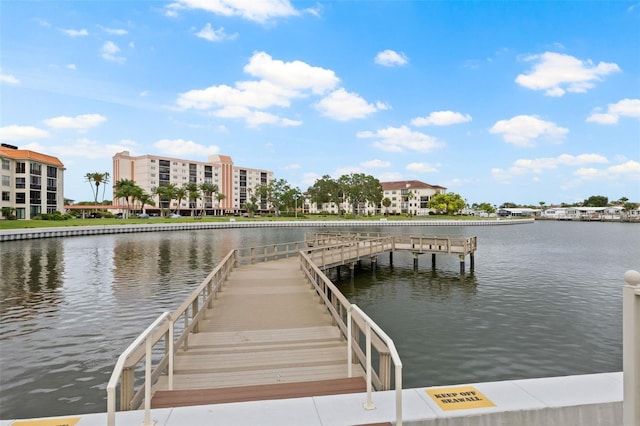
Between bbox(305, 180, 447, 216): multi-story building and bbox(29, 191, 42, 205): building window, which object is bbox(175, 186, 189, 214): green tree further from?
bbox(305, 180, 447, 216): multi-story building

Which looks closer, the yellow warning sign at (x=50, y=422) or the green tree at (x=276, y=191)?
the yellow warning sign at (x=50, y=422)

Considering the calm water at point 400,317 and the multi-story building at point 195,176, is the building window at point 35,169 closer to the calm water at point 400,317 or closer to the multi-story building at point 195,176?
the multi-story building at point 195,176

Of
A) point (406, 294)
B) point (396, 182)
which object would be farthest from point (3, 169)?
point (396, 182)

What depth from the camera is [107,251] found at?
39281 millimetres

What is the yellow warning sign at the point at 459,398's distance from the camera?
4.58 meters

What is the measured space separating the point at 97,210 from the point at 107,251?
9665 cm

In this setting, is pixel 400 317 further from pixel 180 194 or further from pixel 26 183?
pixel 180 194

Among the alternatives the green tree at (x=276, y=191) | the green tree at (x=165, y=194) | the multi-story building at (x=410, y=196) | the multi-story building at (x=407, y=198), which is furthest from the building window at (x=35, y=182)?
the multi-story building at (x=410, y=196)

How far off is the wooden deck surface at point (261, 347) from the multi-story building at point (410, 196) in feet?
528

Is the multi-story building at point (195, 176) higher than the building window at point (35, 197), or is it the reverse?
the multi-story building at point (195, 176)

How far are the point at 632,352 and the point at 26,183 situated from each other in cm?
9770

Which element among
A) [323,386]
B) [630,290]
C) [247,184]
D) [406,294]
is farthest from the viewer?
[247,184]

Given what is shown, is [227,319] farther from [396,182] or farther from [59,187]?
[396,182]

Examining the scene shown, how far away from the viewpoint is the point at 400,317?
16.2 m
